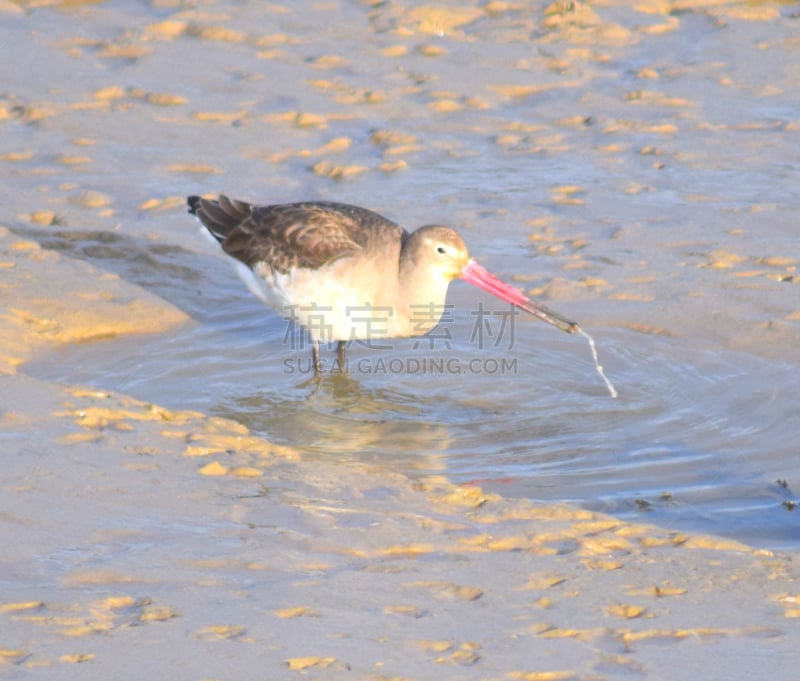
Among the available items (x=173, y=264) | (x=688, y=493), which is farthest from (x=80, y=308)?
(x=688, y=493)

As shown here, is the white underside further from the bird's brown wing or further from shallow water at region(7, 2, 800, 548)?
shallow water at region(7, 2, 800, 548)

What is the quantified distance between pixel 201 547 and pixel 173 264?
176 inches

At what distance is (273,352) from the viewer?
844cm

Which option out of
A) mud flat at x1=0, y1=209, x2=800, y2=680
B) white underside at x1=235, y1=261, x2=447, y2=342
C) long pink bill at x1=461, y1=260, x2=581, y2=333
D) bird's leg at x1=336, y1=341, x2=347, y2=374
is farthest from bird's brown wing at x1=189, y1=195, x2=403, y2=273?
mud flat at x1=0, y1=209, x2=800, y2=680

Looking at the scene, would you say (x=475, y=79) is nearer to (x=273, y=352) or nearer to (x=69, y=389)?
(x=273, y=352)

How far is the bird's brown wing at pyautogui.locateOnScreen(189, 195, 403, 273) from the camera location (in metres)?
7.71

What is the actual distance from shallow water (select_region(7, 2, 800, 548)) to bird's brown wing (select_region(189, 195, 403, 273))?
A: 0.65 metres

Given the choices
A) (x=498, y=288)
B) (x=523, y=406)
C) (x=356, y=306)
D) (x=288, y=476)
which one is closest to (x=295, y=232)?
(x=356, y=306)

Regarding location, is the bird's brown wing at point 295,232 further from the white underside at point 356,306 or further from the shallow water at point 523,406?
the shallow water at point 523,406

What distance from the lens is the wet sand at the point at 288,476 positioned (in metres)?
4.30

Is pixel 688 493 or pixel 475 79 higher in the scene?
pixel 475 79

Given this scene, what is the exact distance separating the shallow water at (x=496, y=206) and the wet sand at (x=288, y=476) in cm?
4

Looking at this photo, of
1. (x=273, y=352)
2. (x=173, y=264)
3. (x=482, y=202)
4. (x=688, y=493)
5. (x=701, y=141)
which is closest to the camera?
(x=688, y=493)

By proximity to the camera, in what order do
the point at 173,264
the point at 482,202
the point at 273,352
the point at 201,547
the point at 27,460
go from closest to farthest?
the point at 201,547 < the point at 27,460 < the point at 273,352 < the point at 173,264 < the point at 482,202
